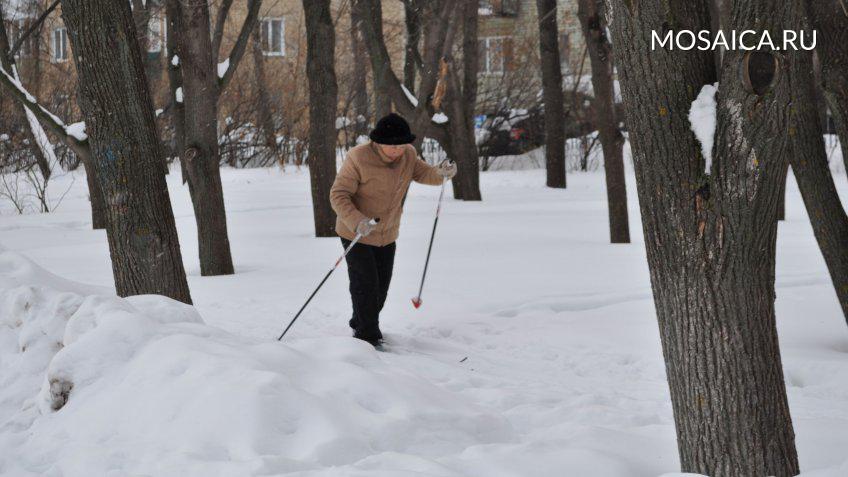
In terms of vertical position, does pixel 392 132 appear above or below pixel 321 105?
below

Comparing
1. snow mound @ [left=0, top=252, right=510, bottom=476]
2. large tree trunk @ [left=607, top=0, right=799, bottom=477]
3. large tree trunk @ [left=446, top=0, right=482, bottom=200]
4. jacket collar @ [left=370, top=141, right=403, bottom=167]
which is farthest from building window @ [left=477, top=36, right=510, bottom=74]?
large tree trunk @ [left=607, top=0, right=799, bottom=477]

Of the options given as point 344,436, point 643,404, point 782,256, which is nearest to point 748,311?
point 344,436

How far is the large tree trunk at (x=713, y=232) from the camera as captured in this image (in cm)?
314

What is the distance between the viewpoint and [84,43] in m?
5.77

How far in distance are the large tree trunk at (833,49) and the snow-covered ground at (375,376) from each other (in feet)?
5.31

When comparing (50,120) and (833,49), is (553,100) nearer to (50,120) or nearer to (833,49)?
(50,120)

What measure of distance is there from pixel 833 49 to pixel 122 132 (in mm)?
4349

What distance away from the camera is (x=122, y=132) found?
5.81 m

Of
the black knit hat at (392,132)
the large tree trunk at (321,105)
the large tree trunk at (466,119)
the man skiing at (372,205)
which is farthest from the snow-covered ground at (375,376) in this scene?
the large tree trunk at (466,119)

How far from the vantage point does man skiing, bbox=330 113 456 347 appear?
6.42 metres

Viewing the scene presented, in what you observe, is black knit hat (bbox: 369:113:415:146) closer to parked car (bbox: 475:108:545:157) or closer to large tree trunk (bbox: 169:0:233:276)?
large tree trunk (bbox: 169:0:233:276)

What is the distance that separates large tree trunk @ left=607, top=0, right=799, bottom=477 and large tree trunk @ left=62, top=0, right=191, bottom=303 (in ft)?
11.5

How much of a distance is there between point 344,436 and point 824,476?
1700mm

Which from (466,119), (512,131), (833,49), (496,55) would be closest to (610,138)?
(833,49)
